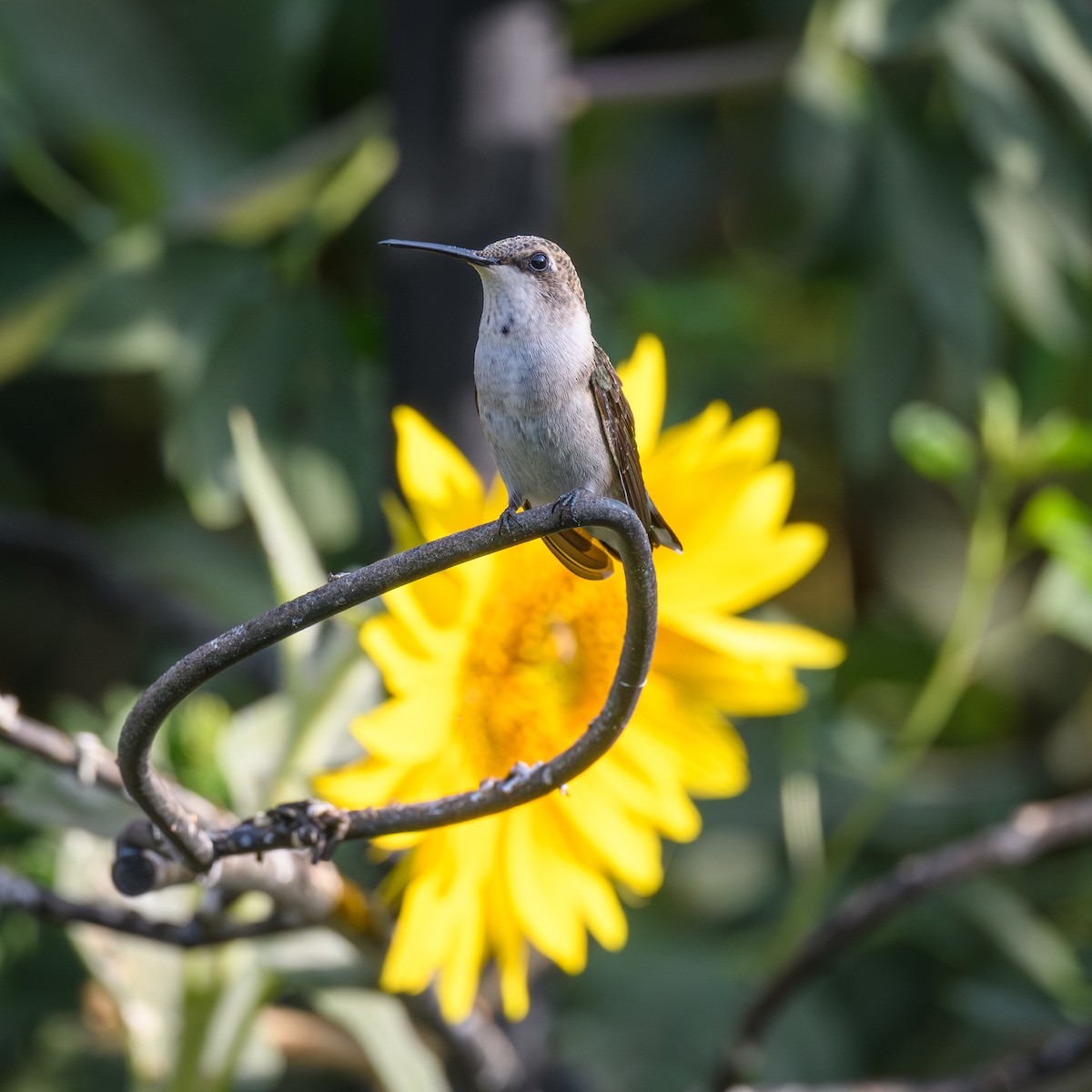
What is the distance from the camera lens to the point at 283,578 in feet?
1.46

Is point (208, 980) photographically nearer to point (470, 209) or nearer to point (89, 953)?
point (89, 953)

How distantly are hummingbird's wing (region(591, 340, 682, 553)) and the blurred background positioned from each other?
210mm

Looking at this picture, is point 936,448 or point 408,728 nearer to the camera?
point 408,728

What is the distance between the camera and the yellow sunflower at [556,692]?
43 centimetres

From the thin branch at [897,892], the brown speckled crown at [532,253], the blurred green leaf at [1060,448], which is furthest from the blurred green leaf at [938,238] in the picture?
the brown speckled crown at [532,253]

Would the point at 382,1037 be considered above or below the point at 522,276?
below

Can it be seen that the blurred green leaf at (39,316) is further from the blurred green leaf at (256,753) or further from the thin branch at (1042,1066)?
the thin branch at (1042,1066)

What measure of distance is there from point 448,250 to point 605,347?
0.34 meters

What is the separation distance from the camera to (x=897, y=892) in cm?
51

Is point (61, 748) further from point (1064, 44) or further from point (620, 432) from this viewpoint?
point (1064, 44)

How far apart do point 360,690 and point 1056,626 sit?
420 millimetres

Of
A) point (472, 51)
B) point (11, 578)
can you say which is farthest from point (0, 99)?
point (11, 578)

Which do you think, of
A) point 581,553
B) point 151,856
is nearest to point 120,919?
point 151,856

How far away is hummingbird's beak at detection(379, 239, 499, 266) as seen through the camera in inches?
14.6
